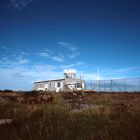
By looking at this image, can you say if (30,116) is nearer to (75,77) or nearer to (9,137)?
(9,137)

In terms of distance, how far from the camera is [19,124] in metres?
4.57

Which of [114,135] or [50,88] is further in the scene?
[50,88]

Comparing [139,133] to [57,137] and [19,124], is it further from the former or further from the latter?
[19,124]

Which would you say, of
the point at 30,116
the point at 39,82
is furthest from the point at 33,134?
the point at 39,82

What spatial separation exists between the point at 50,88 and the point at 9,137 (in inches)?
1571

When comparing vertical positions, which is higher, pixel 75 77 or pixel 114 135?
pixel 75 77

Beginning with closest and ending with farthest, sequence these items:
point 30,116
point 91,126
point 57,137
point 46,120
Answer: point 57,137 → point 91,126 → point 46,120 → point 30,116

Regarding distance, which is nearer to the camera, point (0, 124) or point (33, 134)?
point (33, 134)

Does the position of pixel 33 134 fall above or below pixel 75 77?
below

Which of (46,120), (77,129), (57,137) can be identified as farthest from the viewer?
(46,120)

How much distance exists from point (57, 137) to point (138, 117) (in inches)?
89.0

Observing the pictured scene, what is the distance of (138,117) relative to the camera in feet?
15.0

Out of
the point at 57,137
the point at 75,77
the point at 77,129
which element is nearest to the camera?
the point at 57,137

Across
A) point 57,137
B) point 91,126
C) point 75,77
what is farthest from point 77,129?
point 75,77
